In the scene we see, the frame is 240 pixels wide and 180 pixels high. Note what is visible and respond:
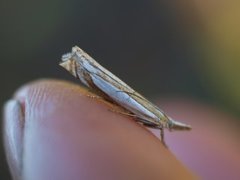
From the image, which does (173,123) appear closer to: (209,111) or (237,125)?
(209,111)

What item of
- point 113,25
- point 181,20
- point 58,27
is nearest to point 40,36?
point 58,27

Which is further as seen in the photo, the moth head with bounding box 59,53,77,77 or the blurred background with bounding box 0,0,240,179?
the blurred background with bounding box 0,0,240,179

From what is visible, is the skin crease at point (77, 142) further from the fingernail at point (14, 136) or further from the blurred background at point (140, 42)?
the blurred background at point (140, 42)

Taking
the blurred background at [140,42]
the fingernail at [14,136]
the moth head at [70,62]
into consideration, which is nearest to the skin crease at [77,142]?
the fingernail at [14,136]

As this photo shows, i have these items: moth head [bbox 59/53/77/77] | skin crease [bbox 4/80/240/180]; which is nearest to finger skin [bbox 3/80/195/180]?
skin crease [bbox 4/80/240/180]

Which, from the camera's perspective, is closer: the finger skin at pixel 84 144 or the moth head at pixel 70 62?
the finger skin at pixel 84 144

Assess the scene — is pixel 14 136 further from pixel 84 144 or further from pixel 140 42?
pixel 140 42

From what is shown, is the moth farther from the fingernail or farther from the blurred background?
the blurred background
